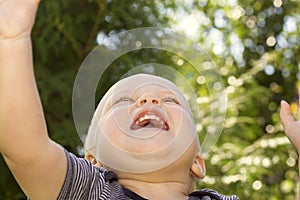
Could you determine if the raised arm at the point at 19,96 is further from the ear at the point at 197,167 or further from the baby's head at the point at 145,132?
the ear at the point at 197,167

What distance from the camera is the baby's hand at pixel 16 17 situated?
0.99 m

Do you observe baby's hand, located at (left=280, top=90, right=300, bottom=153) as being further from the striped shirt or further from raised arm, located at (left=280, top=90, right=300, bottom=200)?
the striped shirt

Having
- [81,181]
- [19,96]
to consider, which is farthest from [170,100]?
[19,96]

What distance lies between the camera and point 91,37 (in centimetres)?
294

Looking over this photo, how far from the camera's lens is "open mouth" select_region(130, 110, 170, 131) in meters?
1.31

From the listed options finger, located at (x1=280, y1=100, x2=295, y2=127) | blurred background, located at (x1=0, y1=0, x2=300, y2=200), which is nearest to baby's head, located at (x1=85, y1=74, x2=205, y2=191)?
finger, located at (x1=280, y1=100, x2=295, y2=127)

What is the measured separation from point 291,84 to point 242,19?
391 mm

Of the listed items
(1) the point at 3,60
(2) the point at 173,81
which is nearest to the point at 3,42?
(1) the point at 3,60

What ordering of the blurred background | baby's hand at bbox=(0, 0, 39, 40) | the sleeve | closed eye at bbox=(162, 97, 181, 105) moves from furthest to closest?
the blurred background
closed eye at bbox=(162, 97, 181, 105)
the sleeve
baby's hand at bbox=(0, 0, 39, 40)

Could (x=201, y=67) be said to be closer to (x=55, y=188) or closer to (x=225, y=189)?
(x=55, y=188)

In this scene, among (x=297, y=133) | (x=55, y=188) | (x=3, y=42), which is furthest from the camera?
(x=297, y=133)

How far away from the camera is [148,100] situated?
1347 millimetres

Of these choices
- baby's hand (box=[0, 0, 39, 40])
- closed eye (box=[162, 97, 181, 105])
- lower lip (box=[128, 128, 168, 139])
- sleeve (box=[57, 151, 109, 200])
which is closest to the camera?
baby's hand (box=[0, 0, 39, 40])

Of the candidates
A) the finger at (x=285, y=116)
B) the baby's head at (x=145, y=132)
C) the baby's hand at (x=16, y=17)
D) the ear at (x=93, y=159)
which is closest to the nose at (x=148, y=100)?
the baby's head at (x=145, y=132)
